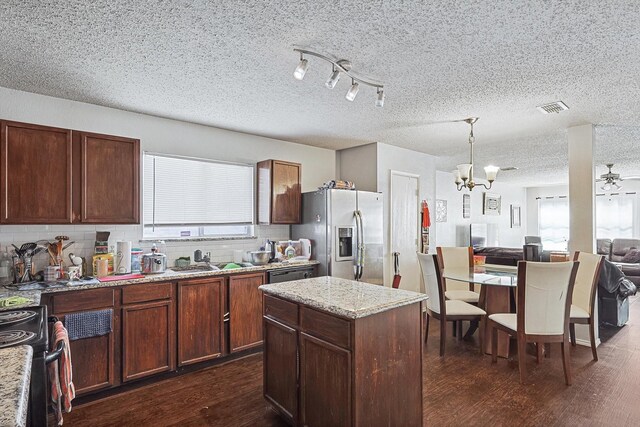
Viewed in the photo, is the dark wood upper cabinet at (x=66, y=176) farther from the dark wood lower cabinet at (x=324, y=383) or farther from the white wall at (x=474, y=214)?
the white wall at (x=474, y=214)

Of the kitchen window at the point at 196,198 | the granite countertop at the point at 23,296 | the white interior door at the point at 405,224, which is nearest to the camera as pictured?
the granite countertop at the point at 23,296

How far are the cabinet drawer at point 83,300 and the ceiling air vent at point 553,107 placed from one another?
4.10m

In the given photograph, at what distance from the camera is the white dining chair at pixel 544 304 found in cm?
296

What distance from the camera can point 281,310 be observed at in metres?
2.36

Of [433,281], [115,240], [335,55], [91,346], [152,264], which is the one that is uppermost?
[335,55]

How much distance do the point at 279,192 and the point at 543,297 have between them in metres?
2.88

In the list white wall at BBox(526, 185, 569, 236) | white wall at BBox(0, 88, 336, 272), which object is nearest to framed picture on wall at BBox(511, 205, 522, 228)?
white wall at BBox(526, 185, 569, 236)

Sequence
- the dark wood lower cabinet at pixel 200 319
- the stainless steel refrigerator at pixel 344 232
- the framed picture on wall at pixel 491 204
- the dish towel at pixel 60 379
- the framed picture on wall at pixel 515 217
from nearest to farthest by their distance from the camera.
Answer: the dish towel at pixel 60 379, the dark wood lower cabinet at pixel 200 319, the stainless steel refrigerator at pixel 344 232, the framed picture on wall at pixel 491 204, the framed picture on wall at pixel 515 217

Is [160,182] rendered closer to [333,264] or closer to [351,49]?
[333,264]

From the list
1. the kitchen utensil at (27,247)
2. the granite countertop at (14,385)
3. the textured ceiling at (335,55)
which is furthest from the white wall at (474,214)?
the granite countertop at (14,385)

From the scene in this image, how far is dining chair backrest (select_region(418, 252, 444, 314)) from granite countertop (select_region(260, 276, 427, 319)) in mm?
1401

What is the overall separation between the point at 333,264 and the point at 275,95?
2.02 metres

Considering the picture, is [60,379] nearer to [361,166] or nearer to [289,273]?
[289,273]

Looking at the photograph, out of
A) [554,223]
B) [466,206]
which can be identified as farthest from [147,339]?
[554,223]
